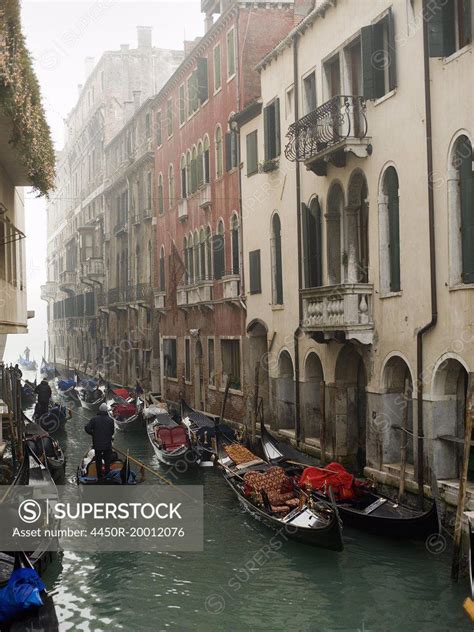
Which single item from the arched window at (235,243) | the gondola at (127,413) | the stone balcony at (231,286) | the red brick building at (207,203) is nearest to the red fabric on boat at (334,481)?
the red brick building at (207,203)

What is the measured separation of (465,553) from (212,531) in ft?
12.9

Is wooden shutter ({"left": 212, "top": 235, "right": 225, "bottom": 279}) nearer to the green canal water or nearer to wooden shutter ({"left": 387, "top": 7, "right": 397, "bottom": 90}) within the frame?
wooden shutter ({"left": 387, "top": 7, "right": 397, "bottom": 90})

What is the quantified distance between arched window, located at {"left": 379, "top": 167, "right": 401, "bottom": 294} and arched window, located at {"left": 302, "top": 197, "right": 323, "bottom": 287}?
2.56 metres

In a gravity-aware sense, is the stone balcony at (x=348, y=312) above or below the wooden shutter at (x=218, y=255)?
below

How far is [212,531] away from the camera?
12680 mm

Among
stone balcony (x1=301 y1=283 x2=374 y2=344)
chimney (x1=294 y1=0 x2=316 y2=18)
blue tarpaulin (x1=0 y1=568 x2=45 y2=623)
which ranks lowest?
blue tarpaulin (x1=0 y1=568 x2=45 y2=623)

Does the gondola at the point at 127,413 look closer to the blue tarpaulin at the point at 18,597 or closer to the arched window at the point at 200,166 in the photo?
the arched window at the point at 200,166

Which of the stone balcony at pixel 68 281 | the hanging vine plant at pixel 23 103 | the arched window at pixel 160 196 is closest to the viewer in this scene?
the hanging vine plant at pixel 23 103

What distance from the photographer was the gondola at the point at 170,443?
17281mm

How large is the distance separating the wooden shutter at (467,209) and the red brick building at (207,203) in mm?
9306

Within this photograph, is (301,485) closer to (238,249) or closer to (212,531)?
(212,531)

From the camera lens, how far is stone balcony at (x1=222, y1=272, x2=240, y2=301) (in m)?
20.5

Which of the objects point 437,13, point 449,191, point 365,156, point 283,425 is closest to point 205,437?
point 283,425

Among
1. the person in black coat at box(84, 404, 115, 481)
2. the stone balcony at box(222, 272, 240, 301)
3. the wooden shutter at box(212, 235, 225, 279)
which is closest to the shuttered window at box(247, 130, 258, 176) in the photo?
the stone balcony at box(222, 272, 240, 301)
